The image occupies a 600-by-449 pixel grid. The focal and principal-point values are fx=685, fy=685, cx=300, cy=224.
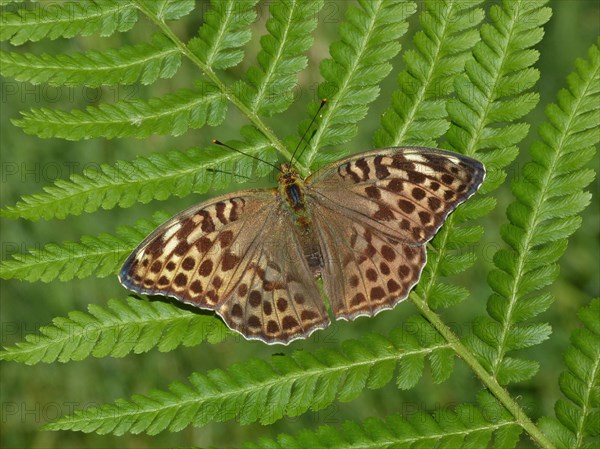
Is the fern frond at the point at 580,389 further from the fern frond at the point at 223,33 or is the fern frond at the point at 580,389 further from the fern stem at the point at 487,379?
the fern frond at the point at 223,33

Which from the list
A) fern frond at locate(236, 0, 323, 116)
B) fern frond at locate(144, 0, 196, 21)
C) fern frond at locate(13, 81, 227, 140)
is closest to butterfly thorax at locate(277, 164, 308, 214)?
fern frond at locate(236, 0, 323, 116)

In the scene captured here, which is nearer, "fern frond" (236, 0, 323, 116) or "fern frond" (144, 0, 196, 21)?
"fern frond" (236, 0, 323, 116)

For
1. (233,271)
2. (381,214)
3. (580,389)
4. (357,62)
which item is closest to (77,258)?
(233,271)

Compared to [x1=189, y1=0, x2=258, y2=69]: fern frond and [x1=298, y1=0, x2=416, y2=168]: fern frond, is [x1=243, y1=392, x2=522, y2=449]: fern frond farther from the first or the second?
[x1=189, y1=0, x2=258, y2=69]: fern frond

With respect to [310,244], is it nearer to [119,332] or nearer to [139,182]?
[139,182]

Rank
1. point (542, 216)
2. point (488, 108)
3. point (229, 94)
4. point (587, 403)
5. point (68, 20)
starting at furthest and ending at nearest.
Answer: point (229, 94), point (68, 20), point (488, 108), point (542, 216), point (587, 403)

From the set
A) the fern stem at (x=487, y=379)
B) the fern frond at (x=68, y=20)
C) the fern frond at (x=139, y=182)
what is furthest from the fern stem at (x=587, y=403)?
the fern frond at (x=68, y=20)

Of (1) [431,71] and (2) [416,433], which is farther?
(1) [431,71]
